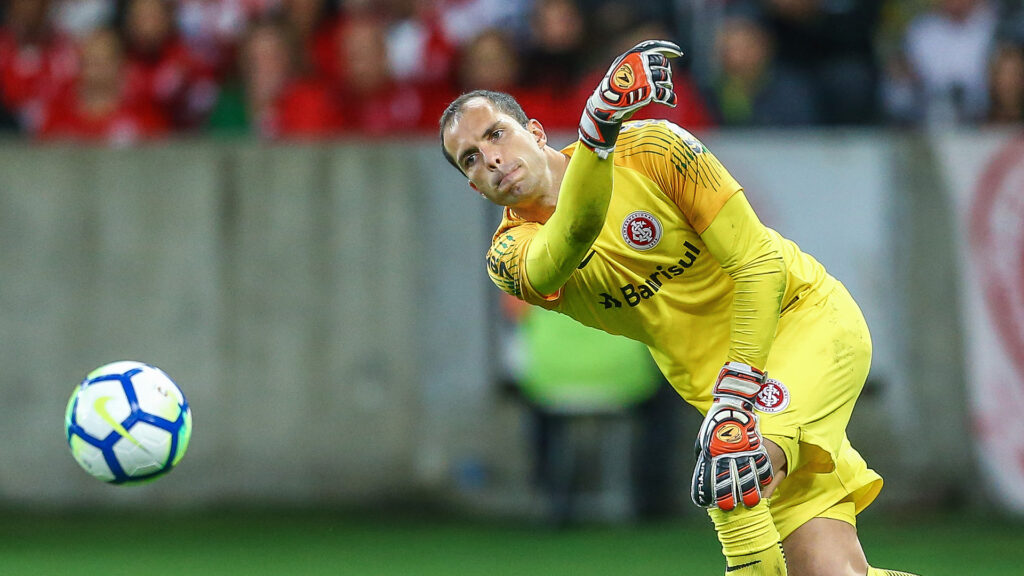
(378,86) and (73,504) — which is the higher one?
(378,86)

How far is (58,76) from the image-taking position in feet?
36.9

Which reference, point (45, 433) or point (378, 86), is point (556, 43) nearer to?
point (378, 86)

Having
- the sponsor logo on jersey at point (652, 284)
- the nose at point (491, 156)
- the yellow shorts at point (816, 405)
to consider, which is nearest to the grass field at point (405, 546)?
the yellow shorts at point (816, 405)

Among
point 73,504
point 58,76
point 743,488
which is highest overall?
point 58,76

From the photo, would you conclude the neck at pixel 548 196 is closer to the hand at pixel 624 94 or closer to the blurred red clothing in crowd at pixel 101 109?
the hand at pixel 624 94

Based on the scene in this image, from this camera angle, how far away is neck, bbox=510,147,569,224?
5.39m

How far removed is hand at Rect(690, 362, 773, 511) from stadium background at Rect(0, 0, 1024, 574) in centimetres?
508

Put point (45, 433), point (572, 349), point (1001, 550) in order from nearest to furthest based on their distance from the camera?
point (1001, 550), point (572, 349), point (45, 433)

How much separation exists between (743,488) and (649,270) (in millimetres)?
924

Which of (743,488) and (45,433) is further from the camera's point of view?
(45,433)

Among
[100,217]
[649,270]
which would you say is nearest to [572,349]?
[100,217]

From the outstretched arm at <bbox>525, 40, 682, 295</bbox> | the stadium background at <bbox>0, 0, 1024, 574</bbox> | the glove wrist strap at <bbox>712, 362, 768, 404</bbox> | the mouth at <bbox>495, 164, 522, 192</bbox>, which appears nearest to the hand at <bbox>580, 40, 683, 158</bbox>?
the outstretched arm at <bbox>525, 40, 682, 295</bbox>

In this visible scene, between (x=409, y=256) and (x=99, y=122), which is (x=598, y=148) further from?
(x=99, y=122)

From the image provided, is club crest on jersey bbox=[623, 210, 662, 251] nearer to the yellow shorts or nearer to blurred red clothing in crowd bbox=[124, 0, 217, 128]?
the yellow shorts
